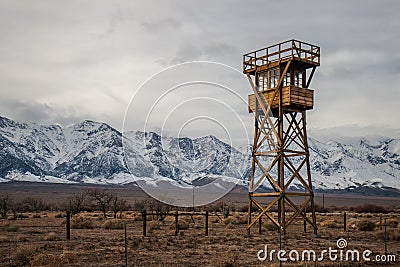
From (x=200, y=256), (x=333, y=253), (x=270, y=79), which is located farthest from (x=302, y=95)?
(x=200, y=256)

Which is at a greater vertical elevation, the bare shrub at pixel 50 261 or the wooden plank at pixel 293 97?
the wooden plank at pixel 293 97

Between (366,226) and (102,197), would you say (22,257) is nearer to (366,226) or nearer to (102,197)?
(366,226)

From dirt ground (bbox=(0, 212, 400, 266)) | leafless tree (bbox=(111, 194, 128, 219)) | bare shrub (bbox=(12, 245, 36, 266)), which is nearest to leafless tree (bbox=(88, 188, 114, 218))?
leafless tree (bbox=(111, 194, 128, 219))

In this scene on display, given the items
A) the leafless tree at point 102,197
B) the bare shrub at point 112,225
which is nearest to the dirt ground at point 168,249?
the bare shrub at point 112,225

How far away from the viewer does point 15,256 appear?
19766 mm

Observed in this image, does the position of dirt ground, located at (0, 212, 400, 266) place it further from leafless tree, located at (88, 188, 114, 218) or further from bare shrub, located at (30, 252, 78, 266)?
leafless tree, located at (88, 188, 114, 218)

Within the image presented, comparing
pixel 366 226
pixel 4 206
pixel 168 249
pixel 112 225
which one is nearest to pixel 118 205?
pixel 4 206

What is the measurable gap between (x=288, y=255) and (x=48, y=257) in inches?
390

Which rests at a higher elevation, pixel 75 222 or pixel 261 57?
pixel 261 57

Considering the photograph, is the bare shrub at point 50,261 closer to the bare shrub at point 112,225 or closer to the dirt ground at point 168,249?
A: the dirt ground at point 168,249

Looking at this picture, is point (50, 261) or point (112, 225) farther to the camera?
point (112, 225)

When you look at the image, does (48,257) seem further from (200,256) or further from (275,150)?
(275,150)

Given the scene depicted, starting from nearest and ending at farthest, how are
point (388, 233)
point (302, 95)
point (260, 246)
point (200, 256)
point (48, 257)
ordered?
point (48, 257) < point (200, 256) < point (260, 246) < point (388, 233) < point (302, 95)

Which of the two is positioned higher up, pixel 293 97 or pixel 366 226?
pixel 293 97
